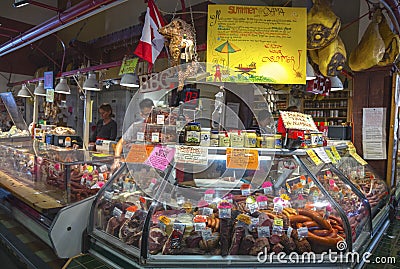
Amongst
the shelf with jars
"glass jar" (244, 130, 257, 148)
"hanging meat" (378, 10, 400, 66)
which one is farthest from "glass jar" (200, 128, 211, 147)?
the shelf with jars

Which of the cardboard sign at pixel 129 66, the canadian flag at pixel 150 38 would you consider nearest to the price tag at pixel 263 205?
the canadian flag at pixel 150 38

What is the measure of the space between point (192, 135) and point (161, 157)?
244 millimetres

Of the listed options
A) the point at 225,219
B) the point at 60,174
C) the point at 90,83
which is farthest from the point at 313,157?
the point at 90,83

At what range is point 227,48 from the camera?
2264mm

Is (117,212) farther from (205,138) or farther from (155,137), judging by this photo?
(205,138)

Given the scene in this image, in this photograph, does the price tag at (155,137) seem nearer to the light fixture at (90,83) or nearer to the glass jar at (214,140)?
the glass jar at (214,140)

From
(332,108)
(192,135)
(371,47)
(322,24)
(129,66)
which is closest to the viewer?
(192,135)

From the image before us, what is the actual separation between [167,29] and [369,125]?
2.46 metres

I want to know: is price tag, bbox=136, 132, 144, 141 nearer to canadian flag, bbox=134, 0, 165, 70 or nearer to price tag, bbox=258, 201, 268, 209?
canadian flag, bbox=134, 0, 165, 70

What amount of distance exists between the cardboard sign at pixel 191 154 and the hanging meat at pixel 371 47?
5.58 ft

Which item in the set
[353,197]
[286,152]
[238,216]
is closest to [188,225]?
[238,216]

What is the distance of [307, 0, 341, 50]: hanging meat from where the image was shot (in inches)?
85.1

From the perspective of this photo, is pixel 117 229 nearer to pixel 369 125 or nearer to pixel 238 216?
pixel 238 216

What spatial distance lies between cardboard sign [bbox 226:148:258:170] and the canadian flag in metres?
1.16
